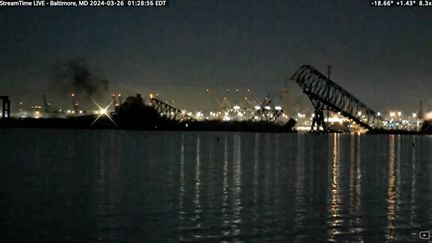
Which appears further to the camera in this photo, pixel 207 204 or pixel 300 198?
pixel 300 198

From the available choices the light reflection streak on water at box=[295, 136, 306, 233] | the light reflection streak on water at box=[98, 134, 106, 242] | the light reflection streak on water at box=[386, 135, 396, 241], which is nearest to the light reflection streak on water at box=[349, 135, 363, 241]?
the light reflection streak on water at box=[386, 135, 396, 241]

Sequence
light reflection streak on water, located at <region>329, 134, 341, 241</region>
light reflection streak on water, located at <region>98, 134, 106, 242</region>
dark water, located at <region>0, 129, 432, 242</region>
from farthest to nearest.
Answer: light reflection streak on water, located at <region>98, 134, 106, 242</region> → light reflection streak on water, located at <region>329, 134, 341, 241</region> → dark water, located at <region>0, 129, 432, 242</region>

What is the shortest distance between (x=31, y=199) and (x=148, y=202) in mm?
3987

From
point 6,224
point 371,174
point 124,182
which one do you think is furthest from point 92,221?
point 371,174

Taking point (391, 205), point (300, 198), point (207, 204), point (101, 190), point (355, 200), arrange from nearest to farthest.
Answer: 1. point (207, 204)
2. point (391, 205)
3. point (355, 200)
4. point (300, 198)
5. point (101, 190)

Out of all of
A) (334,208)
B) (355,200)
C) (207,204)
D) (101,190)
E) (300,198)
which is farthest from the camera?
(101,190)

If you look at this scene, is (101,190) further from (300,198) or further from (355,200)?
(355,200)

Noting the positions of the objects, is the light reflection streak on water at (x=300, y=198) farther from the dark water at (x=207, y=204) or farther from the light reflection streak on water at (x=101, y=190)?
the light reflection streak on water at (x=101, y=190)

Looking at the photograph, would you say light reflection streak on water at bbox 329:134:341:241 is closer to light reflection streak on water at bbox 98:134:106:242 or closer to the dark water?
the dark water

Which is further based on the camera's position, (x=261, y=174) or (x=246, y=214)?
(x=261, y=174)

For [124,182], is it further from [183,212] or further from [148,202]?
[183,212]

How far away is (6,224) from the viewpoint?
711 inches

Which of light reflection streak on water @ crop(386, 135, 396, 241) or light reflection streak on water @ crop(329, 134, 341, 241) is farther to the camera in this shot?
light reflection streak on water @ crop(329, 134, 341, 241)

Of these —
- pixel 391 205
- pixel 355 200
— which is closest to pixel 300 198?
pixel 355 200
